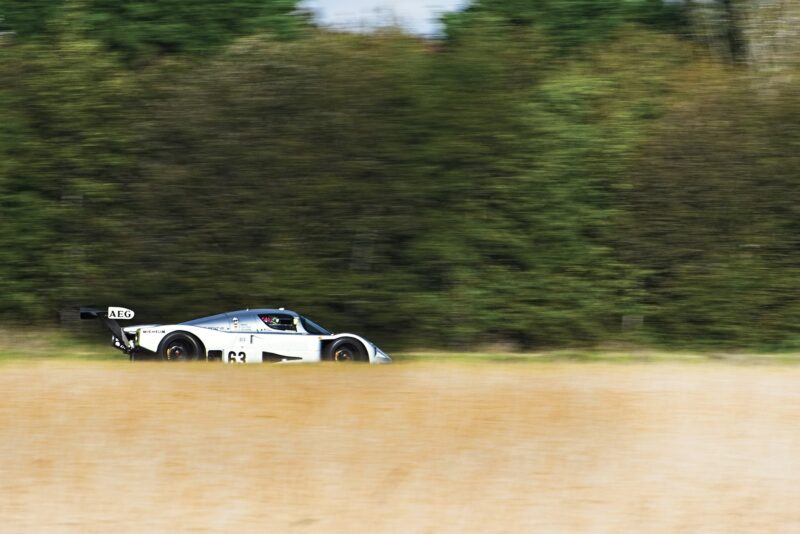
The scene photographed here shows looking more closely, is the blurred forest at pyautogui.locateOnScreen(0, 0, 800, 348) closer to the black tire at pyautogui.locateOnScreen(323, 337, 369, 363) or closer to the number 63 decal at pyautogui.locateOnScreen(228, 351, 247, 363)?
the black tire at pyautogui.locateOnScreen(323, 337, 369, 363)

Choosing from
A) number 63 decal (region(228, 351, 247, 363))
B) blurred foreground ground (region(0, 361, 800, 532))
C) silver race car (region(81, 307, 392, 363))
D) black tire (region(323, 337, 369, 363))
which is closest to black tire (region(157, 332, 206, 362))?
silver race car (region(81, 307, 392, 363))

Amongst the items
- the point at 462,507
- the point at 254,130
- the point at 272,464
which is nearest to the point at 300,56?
the point at 254,130

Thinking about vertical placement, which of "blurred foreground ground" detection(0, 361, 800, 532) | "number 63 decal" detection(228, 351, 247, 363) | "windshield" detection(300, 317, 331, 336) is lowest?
"blurred foreground ground" detection(0, 361, 800, 532)

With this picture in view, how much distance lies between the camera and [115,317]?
13375 millimetres

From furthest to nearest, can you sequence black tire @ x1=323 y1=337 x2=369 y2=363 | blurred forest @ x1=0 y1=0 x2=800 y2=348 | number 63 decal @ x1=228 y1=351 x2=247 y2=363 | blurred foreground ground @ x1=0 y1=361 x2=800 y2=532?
blurred forest @ x1=0 y1=0 x2=800 y2=348, black tire @ x1=323 y1=337 x2=369 y2=363, number 63 decal @ x1=228 y1=351 x2=247 y2=363, blurred foreground ground @ x1=0 y1=361 x2=800 y2=532

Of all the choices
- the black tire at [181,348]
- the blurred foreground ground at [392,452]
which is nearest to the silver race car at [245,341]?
the black tire at [181,348]

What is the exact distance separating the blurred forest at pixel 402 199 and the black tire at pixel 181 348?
164 cm

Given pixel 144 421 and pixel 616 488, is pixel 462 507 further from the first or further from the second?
pixel 144 421

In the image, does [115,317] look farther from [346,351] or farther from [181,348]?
[346,351]

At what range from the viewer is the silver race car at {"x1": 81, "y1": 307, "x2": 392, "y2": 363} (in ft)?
41.3

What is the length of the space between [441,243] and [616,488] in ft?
23.5

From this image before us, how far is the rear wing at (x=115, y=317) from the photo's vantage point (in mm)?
12828

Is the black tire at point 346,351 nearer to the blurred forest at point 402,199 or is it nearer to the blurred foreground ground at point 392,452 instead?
the blurred forest at point 402,199

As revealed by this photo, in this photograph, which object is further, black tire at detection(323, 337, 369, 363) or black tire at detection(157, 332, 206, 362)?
black tire at detection(323, 337, 369, 363)
